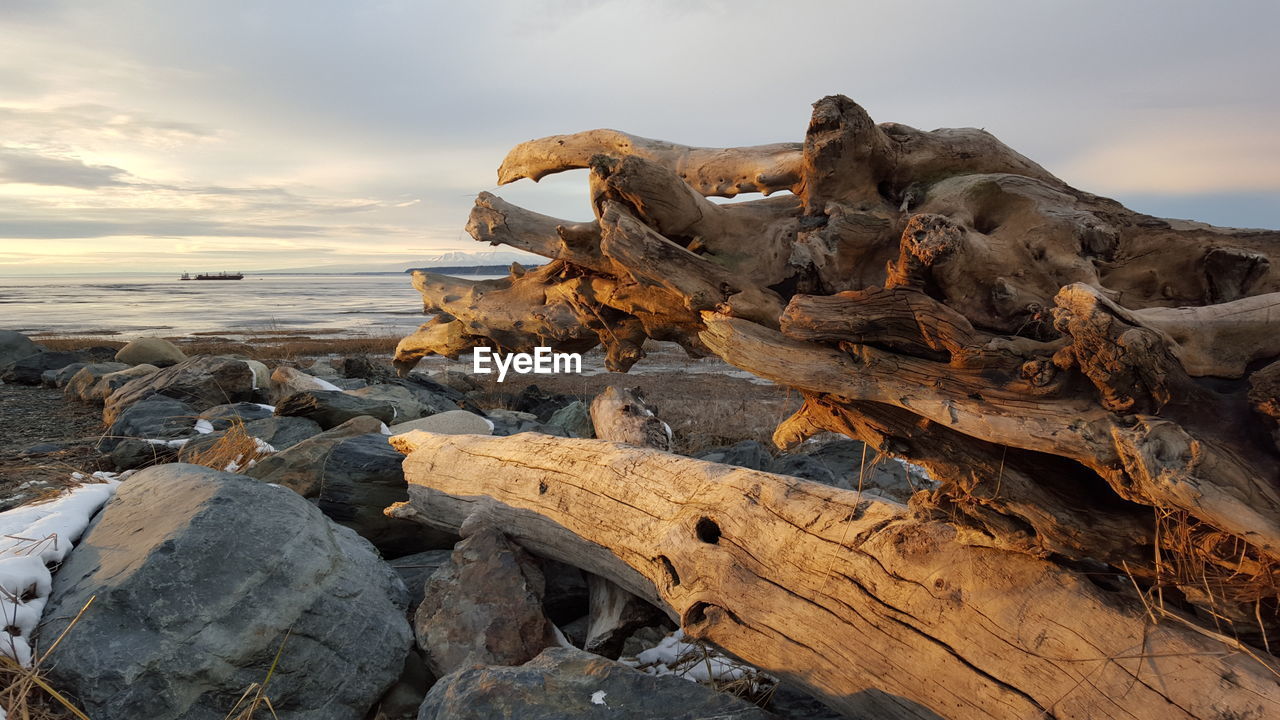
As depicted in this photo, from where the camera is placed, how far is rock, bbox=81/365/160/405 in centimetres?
1331

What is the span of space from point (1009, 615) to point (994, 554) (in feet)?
0.90

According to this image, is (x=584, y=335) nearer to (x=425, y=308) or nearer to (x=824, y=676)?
(x=425, y=308)

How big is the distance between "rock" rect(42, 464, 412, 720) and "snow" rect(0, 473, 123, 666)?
9cm

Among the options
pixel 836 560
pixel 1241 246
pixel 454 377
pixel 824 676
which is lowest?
pixel 454 377

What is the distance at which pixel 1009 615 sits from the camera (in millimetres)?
3031

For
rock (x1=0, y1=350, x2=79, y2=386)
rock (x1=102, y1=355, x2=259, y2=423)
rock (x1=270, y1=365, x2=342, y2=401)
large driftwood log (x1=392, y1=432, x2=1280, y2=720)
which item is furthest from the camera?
rock (x1=0, y1=350, x2=79, y2=386)

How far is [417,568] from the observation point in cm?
572

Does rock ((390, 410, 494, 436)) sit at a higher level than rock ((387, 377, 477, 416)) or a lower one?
higher

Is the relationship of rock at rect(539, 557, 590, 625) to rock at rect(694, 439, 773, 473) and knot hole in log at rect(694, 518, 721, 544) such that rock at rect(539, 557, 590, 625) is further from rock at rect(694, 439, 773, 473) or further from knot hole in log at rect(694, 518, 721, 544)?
rock at rect(694, 439, 773, 473)

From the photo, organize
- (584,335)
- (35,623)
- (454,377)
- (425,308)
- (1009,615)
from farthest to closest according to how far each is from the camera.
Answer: (454,377), (425,308), (584,335), (35,623), (1009,615)

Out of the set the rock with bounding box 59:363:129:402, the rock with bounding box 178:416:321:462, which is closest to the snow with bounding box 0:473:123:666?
the rock with bounding box 178:416:321:462

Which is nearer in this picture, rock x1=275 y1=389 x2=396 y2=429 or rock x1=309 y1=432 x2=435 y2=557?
Answer: rock x1=309 y1=432 x2=435 y2=557

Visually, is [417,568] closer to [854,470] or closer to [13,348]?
[854,470]

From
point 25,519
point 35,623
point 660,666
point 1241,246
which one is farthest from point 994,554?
point 25,519
